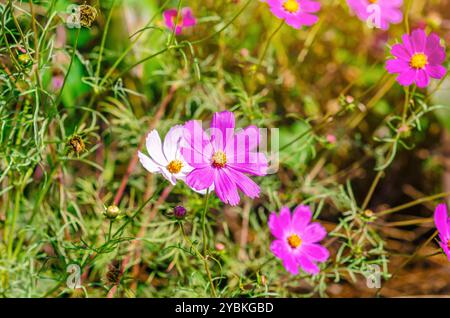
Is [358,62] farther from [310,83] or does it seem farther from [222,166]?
[222,166]

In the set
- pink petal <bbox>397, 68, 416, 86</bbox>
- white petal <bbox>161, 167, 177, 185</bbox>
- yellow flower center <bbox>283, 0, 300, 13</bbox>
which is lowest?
white petal <bbox>161, 167, 177, 185</bbox>

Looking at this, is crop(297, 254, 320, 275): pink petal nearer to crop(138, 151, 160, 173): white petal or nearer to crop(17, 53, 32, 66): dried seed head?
crop(138, 151, 160, 173): white petal

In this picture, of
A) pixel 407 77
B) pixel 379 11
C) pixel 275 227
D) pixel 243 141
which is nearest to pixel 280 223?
pixel 275 227

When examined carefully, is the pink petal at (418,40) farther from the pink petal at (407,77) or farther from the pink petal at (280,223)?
the pink petal at (280,223)

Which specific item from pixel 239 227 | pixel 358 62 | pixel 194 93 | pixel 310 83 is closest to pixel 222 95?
pixel 194 93

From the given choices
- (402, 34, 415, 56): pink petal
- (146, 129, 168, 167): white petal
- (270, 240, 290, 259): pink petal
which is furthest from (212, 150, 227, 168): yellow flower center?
(402, 34, 415, 56): pink petal

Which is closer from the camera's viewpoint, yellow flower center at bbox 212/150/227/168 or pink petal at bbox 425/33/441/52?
yellow flower center at bbox 212/150/227/168

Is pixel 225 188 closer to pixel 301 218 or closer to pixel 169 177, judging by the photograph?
pixel 169 177
